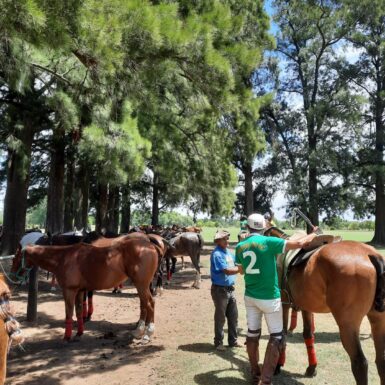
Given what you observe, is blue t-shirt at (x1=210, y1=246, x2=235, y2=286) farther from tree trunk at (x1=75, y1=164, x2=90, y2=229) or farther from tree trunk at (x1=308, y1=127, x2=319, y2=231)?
tree trunk at (x1=308, y1=127, x2=319, y2=231)

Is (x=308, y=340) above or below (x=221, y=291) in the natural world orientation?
below

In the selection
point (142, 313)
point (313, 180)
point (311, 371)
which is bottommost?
point (311, 371)

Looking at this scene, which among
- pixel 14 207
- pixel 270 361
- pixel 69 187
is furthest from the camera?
pixel 69 187

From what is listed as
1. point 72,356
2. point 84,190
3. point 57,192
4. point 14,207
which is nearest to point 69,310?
point 72,356

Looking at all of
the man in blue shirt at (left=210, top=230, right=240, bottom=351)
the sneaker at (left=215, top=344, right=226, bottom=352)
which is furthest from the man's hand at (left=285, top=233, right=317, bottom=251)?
the sneaker at (left=215, top=344, right=226, bottom=352)

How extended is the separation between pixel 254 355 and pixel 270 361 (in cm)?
51

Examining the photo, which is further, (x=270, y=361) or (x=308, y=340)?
(x=308, y=340)

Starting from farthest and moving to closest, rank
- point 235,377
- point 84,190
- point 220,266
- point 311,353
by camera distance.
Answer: point 84,190 → point 220,266 → point 311,353 → point 235,377

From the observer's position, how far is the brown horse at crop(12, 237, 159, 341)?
24.8 feet

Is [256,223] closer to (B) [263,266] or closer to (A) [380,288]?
(B) [263,266]

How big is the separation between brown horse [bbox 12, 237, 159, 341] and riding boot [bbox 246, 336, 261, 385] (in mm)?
2809

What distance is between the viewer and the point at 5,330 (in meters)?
3.04

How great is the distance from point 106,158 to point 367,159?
25.9 metres

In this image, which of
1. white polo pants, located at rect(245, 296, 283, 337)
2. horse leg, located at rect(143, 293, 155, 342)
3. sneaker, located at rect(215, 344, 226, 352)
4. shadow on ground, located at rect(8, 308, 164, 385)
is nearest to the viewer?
white polo pants, located at rect(245, 296, 283, 337)
